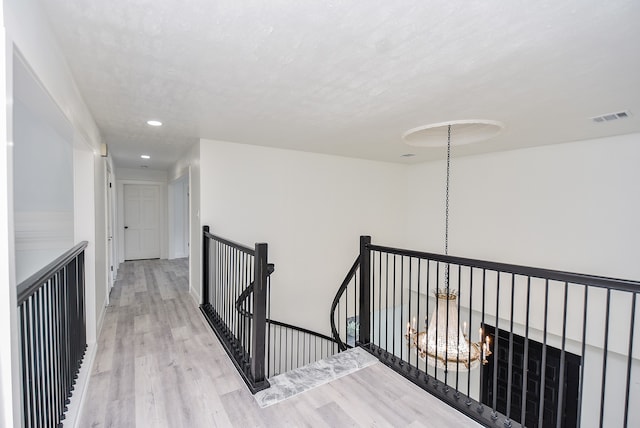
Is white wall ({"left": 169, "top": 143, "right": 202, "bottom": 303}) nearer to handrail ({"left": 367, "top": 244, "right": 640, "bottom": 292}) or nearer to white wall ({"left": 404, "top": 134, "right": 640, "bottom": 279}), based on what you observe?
handrail ({"left": 367, "top": 244, "right": 640, "bottom": 292})

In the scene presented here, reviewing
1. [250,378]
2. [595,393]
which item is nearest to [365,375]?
[250,378]

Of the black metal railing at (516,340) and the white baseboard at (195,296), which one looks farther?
the white baseboard at (195,296)

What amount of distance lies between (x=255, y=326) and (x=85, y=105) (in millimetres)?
2458

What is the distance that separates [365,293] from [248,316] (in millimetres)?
1066

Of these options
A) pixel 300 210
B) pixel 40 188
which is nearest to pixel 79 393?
pixel 40 188

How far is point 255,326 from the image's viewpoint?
2168mm

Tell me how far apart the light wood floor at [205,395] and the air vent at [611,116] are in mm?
3093

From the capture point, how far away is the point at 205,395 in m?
2.10

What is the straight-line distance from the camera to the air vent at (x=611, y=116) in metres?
2.83

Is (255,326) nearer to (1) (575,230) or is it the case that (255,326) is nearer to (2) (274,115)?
(2) (274,115)

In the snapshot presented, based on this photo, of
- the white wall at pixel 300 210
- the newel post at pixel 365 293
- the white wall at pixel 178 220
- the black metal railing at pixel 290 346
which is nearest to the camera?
the newel post at pixel 365 293

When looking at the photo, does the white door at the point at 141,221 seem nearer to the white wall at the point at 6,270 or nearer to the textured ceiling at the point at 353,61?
the textured ceiling at the point at 353,61

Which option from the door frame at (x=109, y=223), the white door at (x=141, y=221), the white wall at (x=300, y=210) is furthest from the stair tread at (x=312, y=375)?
the white door at (x=141, y=221)

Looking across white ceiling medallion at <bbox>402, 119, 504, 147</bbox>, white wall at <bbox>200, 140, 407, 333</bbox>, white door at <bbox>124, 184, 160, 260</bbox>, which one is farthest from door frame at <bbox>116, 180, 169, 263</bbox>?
white ceiling medallion at <bbox>402, 119, 504, 147</bbox>
